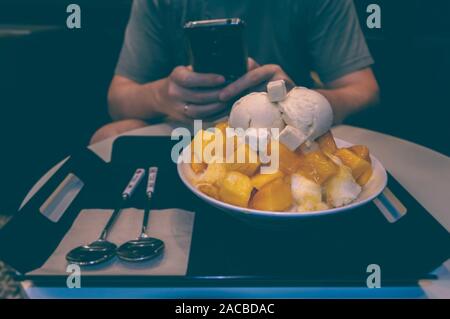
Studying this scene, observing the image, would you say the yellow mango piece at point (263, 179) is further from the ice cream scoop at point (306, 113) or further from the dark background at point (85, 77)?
the dark background at point (85, 77)

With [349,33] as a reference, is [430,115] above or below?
below

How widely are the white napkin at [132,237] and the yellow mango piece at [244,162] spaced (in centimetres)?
11

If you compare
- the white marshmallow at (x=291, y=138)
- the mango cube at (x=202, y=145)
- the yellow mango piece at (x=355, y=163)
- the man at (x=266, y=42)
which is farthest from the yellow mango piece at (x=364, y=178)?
the man at (x=266, y=42)

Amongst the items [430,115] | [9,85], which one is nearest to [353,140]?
[430,115]

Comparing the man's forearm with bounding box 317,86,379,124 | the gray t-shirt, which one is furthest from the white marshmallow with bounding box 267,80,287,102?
the gray t-shirt

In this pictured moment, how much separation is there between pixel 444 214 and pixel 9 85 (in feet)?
4.83

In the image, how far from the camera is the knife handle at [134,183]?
26.1 inches

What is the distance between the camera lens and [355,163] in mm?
610

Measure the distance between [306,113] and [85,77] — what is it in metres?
1.41

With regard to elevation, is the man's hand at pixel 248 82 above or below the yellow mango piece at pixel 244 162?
above

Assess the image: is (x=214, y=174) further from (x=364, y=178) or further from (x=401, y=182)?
(x=401, y=182)

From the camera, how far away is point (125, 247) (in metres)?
0.53

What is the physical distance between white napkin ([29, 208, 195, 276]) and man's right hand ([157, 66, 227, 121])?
35 cm
